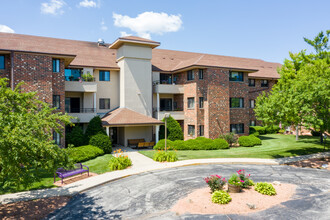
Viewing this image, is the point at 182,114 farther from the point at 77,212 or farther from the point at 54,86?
the point at 77,212

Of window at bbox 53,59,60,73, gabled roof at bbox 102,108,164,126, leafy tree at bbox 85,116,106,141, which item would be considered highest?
window at bbox 53,59,60,73

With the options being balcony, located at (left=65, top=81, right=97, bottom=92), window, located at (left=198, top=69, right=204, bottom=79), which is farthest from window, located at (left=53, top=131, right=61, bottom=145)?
window, located at (left=198, top=69, right=204, bottom=79)

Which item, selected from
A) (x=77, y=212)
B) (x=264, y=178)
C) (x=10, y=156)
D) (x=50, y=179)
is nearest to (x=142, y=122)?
(x=50, y=179)

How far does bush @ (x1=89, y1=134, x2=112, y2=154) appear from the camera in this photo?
22609 mm

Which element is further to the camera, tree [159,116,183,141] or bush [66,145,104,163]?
tree [159,116,183,141]

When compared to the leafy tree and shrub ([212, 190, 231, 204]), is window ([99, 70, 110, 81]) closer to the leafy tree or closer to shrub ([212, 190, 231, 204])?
the leafy tree

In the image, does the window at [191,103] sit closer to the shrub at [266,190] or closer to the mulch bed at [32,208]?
the shrub at [266,190]

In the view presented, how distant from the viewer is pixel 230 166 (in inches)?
741

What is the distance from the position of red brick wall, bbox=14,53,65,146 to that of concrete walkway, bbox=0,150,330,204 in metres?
9.48

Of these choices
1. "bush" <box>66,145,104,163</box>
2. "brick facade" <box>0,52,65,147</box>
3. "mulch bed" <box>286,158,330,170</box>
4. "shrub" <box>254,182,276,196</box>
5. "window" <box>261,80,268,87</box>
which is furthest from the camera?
"window" <box>261,80,268,87</box>

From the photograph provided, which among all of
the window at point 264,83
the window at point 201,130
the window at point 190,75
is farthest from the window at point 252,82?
the window at point 201,130

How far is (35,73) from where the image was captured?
20.9 metres

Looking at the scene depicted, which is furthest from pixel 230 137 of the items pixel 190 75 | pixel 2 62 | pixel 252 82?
pixel 2 62

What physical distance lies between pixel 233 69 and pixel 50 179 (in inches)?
923
